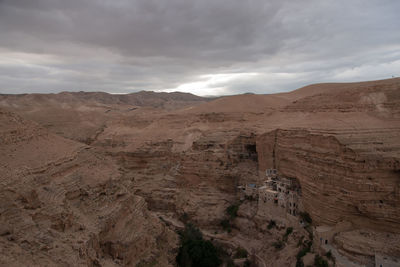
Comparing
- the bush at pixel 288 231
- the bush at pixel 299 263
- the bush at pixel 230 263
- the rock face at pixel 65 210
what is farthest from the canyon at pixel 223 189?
the bush at pixel 230 263

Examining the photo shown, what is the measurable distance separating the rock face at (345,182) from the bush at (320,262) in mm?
2357

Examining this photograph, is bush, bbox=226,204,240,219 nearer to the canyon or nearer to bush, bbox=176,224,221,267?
the canyon

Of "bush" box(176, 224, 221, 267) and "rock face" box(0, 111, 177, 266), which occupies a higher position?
"rock face" box(0, 111, 177, 266)

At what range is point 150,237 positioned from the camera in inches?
695

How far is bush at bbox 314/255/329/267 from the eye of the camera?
51.9 ft

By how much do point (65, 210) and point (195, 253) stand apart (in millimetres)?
9838

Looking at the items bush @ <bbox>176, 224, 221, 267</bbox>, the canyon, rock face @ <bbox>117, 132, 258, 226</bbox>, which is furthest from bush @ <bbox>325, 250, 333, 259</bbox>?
rock face @ <bbox>117, 132, 258, 226</bbox>

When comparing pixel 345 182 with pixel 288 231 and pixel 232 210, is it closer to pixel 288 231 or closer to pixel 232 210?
pixel 288 231

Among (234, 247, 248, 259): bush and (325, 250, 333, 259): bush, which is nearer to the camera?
(325, 250, 333, 259): bush

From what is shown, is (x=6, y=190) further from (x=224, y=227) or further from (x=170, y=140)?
(x=170, y=140)

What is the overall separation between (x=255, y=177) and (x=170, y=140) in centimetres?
1099

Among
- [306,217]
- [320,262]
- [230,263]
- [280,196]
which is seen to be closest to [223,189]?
[280,196]

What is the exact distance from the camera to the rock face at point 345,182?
1598 cm

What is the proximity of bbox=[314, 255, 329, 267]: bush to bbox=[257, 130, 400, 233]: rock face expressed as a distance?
2.36 meters
